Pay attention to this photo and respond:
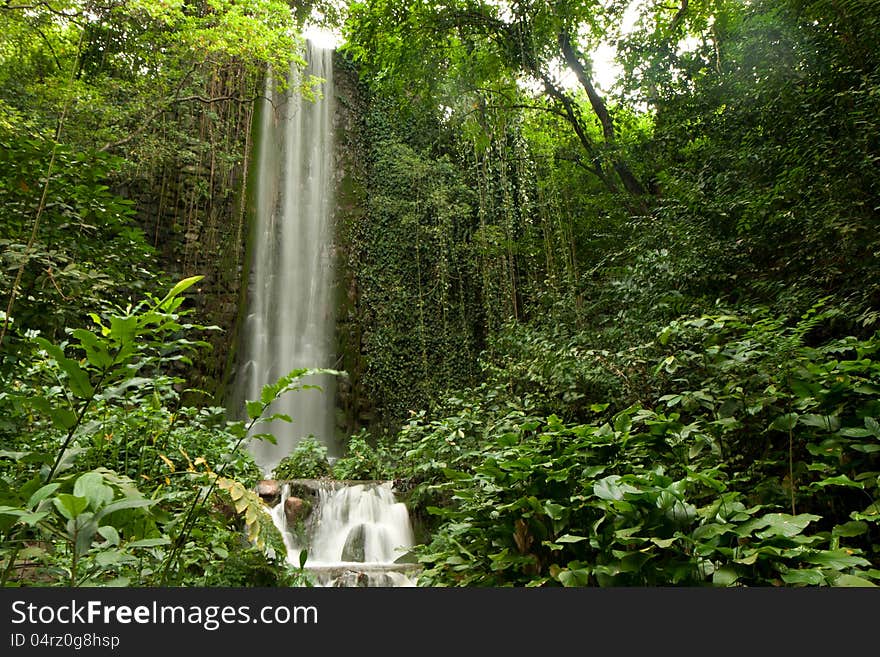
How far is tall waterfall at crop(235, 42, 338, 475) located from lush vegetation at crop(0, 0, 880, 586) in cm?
100

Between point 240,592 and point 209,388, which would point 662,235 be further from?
point 209,388

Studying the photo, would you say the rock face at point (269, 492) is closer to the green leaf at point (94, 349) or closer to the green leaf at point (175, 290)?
the green leaf at point (175, 290)

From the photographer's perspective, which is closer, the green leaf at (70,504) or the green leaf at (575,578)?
the green leaf at (70,504)

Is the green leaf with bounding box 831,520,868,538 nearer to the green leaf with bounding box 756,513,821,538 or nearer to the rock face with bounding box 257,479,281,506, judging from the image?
the green leaf with bounding box 756,513,821,538

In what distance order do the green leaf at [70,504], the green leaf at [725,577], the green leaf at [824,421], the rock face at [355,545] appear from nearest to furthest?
the green leaf at [70,504], the green leaf at [725,577], the green leaf at [824,421], the rock face at [355,545]

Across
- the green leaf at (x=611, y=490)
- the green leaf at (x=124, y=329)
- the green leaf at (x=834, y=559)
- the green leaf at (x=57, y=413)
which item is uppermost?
the green leaf at (x=124, y=329)

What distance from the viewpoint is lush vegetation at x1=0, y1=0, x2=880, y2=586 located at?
1812mm

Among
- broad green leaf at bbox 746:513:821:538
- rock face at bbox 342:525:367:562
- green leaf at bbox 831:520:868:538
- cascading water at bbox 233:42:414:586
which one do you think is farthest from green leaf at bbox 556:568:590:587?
cascading water at bbox 233:42:414:586

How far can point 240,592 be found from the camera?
1.47 meters

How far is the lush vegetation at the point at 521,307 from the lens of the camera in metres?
1.81

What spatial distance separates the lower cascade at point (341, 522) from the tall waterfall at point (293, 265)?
397 centimetres

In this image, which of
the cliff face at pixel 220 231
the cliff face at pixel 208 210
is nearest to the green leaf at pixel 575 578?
the cliff face at pixel 220 231

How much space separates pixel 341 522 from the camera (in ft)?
20.9

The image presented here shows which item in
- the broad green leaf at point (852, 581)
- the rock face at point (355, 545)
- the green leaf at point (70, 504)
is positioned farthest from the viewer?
the rock face at point (355, 545)
